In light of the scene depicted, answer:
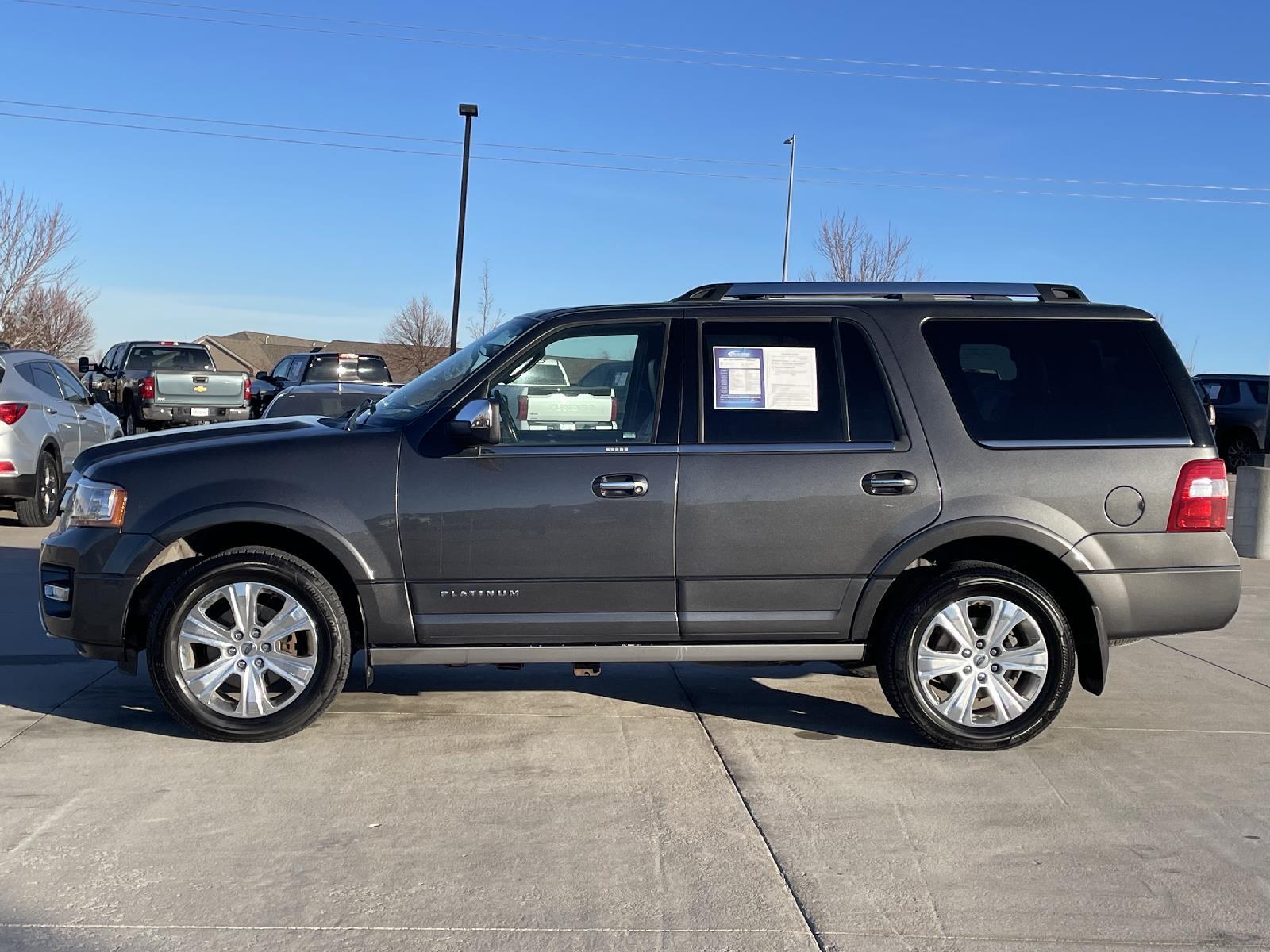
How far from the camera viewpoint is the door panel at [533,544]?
17.2 ft

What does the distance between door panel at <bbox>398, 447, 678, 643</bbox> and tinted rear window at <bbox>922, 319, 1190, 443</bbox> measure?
1362mm

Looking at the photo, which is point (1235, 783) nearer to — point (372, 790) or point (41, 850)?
point (372, 790)

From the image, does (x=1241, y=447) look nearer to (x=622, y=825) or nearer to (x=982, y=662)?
(x=982, y=662)

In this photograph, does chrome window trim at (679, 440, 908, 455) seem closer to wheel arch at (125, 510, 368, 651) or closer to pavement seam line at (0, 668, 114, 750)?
wheel arch at (125, 510, 368, 651)

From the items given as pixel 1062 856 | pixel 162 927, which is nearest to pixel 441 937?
pixel 162 927

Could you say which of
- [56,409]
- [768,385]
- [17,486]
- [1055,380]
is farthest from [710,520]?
[56,409]

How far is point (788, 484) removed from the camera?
532cm

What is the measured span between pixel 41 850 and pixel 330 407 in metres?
11.5

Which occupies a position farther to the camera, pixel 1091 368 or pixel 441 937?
pixel 1091 368

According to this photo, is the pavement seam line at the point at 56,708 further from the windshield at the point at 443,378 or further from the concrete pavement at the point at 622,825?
the windshield at the point at 443,378

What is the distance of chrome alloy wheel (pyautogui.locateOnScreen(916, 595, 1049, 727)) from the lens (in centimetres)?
539

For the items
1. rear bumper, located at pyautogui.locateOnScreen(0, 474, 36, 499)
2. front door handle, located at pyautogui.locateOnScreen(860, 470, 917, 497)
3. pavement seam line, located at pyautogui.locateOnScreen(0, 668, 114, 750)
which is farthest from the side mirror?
rear bumper, located at pyautogui.locateOnScreen(0, 474, 36, 499)

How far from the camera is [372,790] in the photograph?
477 centimetres

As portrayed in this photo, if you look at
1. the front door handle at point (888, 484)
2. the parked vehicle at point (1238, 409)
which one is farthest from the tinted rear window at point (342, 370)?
the front door handle at point (888, 484)
